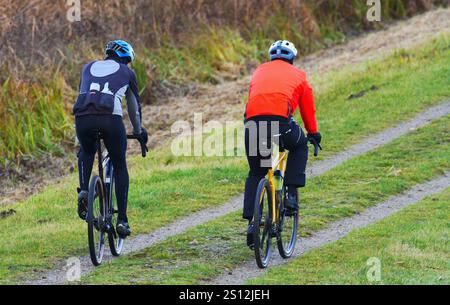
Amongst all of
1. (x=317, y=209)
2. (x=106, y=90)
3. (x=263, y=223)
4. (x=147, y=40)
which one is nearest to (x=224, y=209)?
(x=317, y=209)

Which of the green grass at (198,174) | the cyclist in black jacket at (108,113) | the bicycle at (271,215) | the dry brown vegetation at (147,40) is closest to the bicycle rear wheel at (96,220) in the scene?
the cyclist in black jacket at (108,113)

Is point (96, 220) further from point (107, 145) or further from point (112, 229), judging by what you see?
point (107, 145)

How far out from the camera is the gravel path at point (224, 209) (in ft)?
35.1

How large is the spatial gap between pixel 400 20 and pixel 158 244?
18.0 meters

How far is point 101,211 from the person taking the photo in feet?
35.4

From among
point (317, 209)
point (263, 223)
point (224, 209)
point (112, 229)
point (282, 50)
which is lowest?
point (224, 209)

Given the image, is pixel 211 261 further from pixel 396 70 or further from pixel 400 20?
pixel 400 20

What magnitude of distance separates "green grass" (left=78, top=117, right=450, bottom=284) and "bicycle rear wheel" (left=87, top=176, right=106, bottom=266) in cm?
17

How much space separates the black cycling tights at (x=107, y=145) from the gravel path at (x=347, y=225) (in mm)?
1451

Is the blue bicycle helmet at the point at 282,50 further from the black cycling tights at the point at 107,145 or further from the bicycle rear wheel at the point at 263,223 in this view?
the black cycling tights at the point at 107,145

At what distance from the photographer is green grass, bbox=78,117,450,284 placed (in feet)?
34.4

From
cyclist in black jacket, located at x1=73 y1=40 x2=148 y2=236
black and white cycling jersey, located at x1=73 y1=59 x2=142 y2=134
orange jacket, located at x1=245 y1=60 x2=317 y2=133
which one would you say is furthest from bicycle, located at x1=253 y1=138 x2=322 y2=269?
black and white cycling jersey, located at x1=73 y1=59 x2=142 y2=134

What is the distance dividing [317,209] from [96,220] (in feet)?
12.8

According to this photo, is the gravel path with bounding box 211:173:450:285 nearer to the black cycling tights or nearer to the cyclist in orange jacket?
the cyclist in orange jacket
